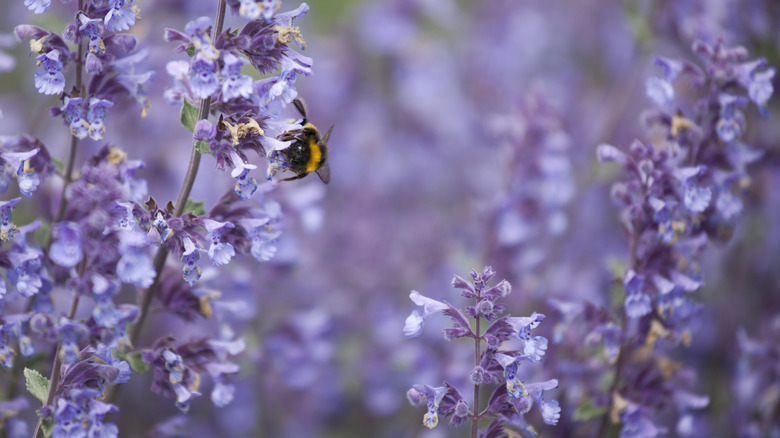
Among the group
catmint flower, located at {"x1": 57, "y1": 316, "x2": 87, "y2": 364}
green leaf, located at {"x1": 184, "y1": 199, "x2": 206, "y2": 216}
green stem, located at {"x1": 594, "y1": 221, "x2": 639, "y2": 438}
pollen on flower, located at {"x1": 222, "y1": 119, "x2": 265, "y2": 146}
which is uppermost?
green stem, located at {"x1": 594, "y1": 221, "x2": 639, "y2": 438}

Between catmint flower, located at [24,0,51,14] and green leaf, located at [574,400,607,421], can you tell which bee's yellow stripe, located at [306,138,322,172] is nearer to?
catmint flower, located at [24,0,51,14]

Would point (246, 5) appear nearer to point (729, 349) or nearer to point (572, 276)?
point (572, 276)

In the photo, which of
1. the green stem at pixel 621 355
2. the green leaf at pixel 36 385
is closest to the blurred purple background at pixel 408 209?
the green stem at pixel 621 355

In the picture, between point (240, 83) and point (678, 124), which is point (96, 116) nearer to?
point (240, 83)

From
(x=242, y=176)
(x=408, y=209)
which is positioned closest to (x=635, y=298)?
(x=242, y=176)

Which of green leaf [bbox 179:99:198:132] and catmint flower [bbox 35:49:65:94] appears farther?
green leaf [bbox 179:99:198:132]

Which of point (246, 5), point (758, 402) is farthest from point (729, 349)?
point (246, 5)

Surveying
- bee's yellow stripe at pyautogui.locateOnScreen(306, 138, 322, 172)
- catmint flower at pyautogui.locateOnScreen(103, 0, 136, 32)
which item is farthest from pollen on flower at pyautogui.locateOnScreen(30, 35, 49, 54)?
bee's yellow stripe at pyautogui.locateOnScreen(306, 138, 322, 172)
